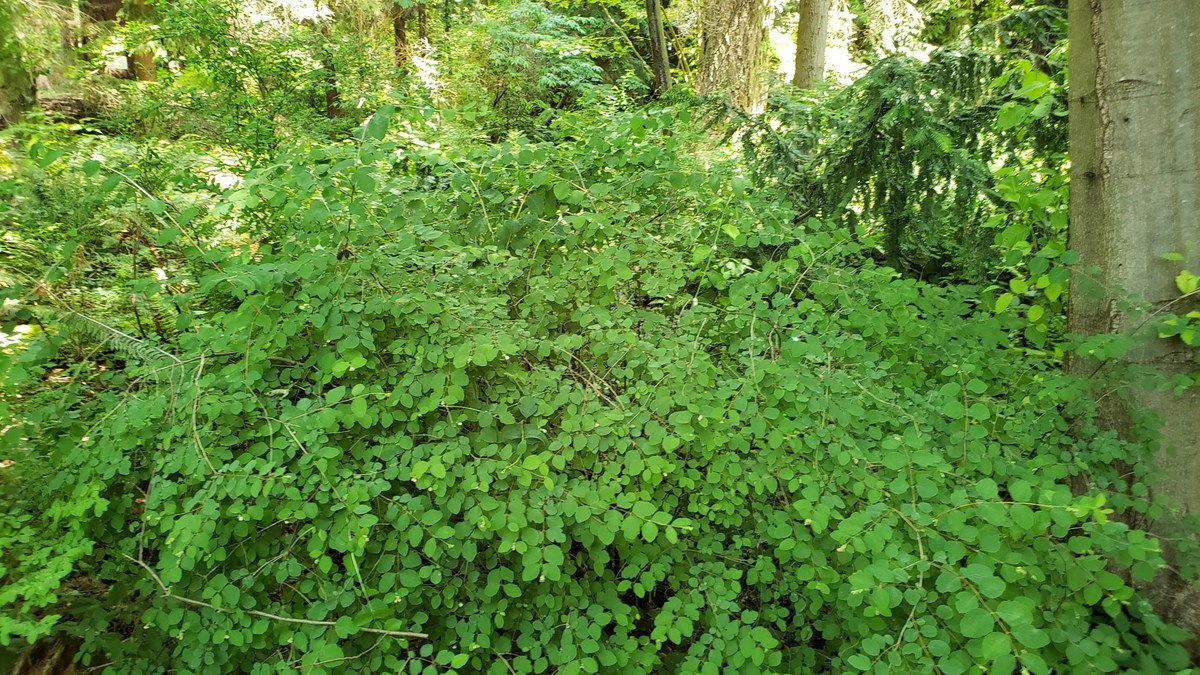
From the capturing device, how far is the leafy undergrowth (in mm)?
1943

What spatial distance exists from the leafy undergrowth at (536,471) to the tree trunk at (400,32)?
6.36 metres

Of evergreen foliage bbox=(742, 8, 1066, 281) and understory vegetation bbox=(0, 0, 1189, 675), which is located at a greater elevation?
evergreen foliage bbox=(742, 8, 1066, 281)

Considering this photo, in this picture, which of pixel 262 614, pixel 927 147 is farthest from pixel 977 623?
pixel 927 147

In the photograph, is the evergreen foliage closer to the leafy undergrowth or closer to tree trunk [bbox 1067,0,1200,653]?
tree trunk [bbox 1067,0,1200,653]

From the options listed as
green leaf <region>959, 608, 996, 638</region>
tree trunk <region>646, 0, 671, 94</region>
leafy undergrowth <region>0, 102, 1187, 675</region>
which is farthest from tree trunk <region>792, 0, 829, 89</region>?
green leaf <region>959, 608, 996, 638</region>

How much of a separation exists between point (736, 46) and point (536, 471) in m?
6.23

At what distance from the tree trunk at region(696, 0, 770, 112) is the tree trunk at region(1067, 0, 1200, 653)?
477cm

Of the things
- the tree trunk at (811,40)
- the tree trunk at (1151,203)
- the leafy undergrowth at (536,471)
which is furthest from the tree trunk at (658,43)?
the leafy undergrowth at (536,471)

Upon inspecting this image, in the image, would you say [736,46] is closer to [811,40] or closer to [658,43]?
[811,40]

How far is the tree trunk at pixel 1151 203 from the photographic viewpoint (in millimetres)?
2148

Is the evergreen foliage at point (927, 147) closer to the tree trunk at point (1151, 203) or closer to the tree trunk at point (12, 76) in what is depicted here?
the tree trunk at point (1151, 203)

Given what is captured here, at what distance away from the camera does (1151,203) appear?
7.27ft

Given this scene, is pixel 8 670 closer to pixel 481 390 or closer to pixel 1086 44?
pixel 481 390

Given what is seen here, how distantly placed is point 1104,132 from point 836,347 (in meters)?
1.24
